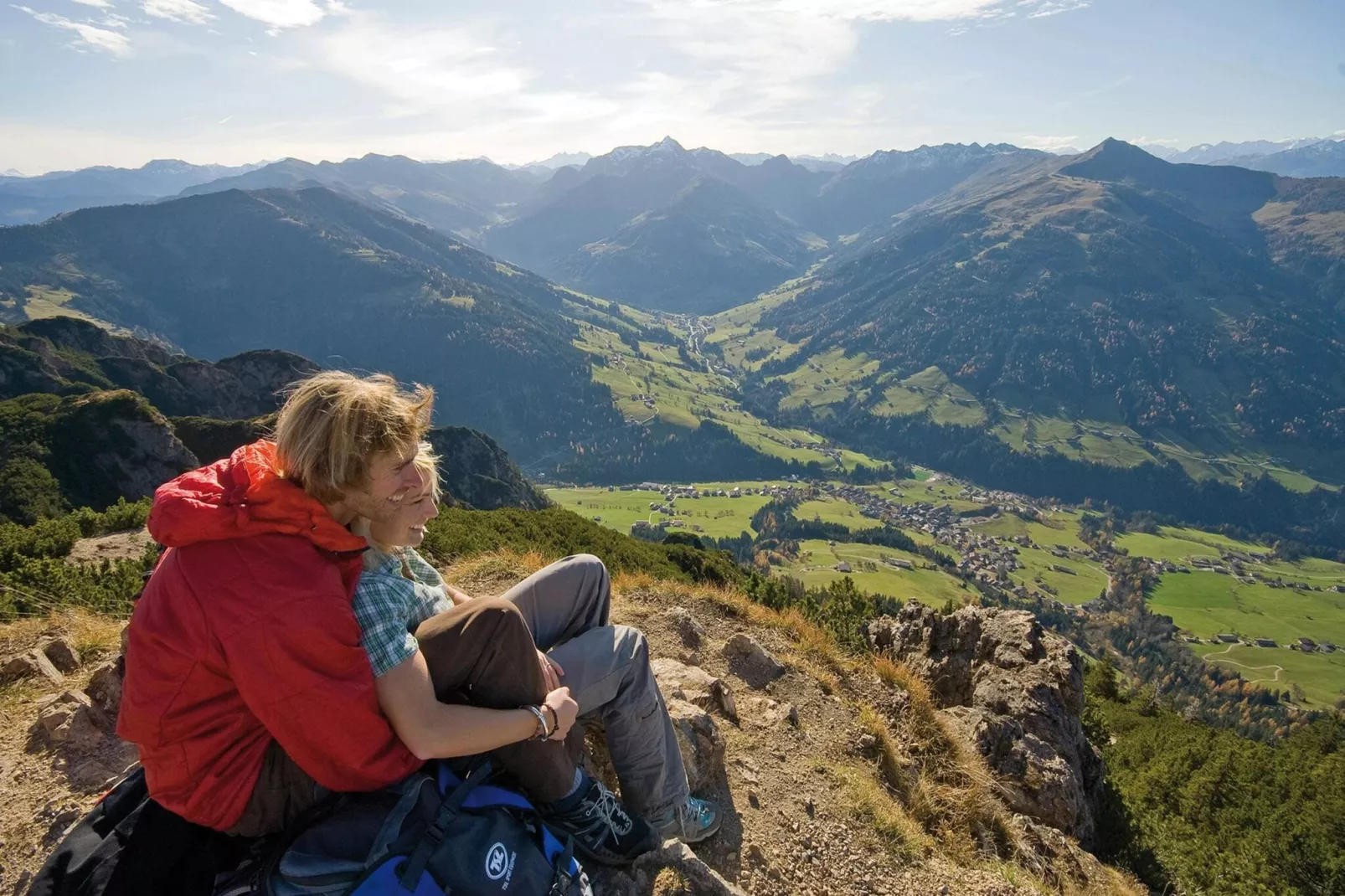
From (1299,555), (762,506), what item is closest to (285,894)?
(762,506)

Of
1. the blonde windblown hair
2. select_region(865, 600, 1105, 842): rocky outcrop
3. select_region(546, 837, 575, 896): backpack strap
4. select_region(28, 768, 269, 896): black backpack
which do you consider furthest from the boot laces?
select_region(865, 600, 1105, 842): rocky outcrop

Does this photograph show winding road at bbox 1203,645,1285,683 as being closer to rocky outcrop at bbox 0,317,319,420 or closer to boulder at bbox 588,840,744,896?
boulder at bbox 588,840,744,896

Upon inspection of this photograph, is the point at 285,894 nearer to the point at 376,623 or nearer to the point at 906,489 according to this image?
the point at 376,623

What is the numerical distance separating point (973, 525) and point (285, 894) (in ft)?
578

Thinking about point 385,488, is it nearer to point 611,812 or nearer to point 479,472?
point 611,812

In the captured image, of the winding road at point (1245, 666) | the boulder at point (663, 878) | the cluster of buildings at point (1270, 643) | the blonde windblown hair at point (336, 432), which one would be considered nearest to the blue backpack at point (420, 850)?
the boulder at point (663, 878)

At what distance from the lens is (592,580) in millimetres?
5281

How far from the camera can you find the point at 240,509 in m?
3.01

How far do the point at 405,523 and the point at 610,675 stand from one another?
1911mm

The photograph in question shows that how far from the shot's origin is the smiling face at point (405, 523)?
3723mm

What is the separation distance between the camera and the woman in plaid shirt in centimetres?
337

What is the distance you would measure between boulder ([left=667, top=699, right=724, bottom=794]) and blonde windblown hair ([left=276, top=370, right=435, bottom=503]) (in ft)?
14.0

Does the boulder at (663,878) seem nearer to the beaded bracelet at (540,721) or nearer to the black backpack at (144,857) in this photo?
the beaded bracelet at (540,721)

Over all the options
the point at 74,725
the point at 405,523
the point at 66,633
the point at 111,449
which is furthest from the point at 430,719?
the point at 111,449
